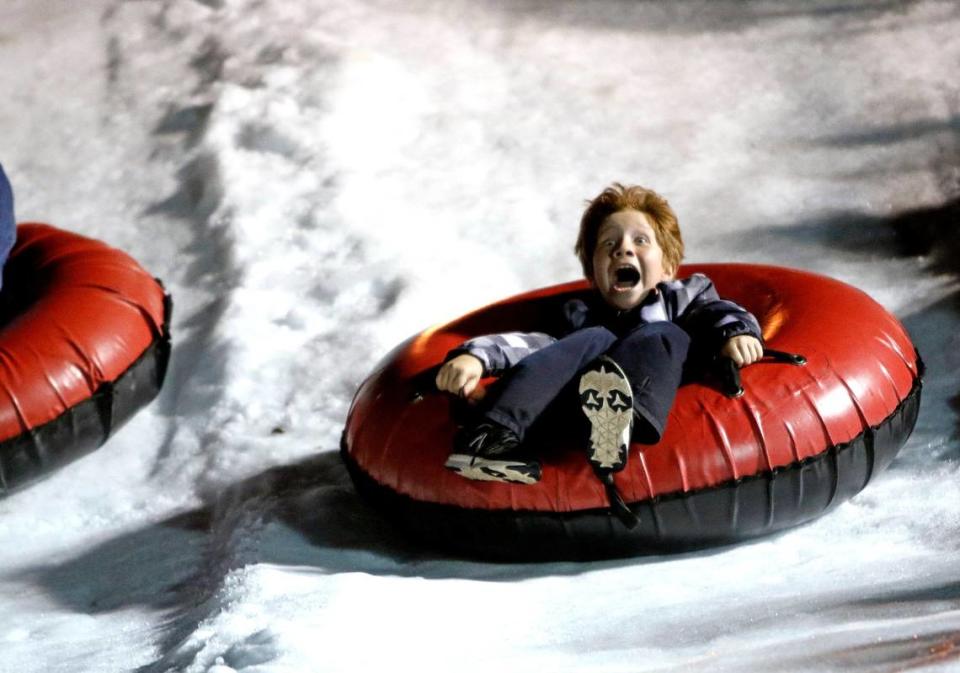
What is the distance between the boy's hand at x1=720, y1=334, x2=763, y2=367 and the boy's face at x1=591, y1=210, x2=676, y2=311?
0.32 m

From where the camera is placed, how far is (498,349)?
3.19m

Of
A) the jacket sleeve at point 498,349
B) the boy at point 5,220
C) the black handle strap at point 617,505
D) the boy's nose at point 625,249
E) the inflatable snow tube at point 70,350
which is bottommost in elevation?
the inflatable snow tube at point 70,350

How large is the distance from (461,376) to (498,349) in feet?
0.52

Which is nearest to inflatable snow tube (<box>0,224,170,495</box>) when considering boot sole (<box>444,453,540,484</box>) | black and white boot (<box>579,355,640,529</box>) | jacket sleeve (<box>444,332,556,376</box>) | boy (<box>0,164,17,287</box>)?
boy (<box>0,164,17,287</box>)

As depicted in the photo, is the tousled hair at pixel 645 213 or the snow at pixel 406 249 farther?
the tousled hair at pixel 645 213

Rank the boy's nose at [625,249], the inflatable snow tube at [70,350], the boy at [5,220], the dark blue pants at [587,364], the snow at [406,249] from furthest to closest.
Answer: the boy at [5,220], the inflatable snow tube at [70,350], the boy's nose at [625,249], the dark blue pants at [587,364], the snow at [406,249]

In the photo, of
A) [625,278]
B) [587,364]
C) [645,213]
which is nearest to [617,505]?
[587,364]

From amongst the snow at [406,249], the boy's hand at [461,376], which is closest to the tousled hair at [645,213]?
the boy's hand at [461,376]

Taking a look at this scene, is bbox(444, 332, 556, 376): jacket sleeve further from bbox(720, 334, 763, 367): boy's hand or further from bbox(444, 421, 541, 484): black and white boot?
bbox(720, 334, 763, 367): boy's hand

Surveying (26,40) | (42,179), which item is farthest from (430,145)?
(26,40)

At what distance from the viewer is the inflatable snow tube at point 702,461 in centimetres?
294

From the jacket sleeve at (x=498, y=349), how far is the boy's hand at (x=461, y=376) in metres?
0.04

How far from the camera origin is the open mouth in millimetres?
3289

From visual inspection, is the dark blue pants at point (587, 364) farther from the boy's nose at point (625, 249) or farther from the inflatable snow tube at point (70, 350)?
the inflatable snow tube at point (70, 350)
